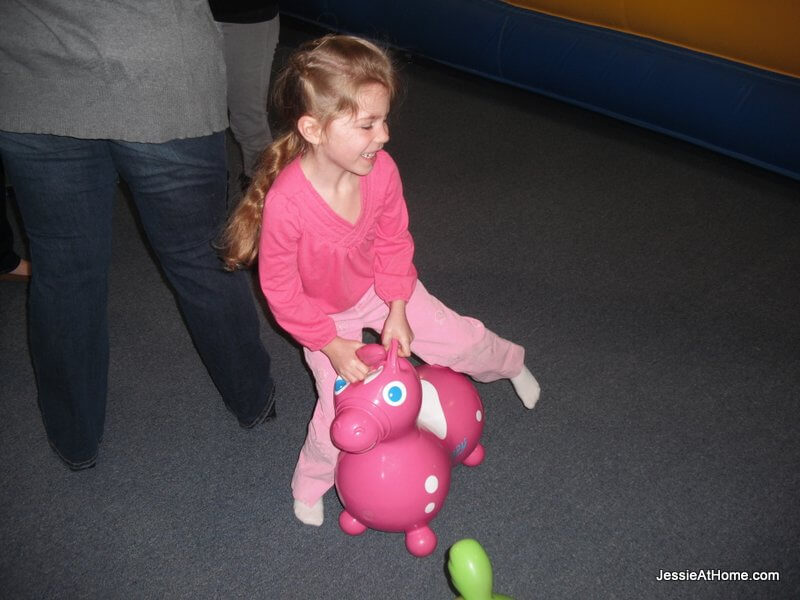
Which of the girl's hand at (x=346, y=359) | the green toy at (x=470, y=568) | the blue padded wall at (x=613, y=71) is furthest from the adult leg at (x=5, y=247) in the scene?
the blue padded wall at (x=613, y=71)

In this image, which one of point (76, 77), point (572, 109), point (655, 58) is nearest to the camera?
point (76, 77)

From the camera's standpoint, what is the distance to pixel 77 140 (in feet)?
2.93

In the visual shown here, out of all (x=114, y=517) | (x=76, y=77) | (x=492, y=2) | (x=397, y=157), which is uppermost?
(x=76, y=77)

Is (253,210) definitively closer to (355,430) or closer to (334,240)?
(334,240)

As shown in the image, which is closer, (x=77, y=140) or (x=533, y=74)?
(x=77, y=140)

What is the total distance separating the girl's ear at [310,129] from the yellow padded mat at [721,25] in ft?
5.63

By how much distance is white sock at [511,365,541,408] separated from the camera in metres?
1.35

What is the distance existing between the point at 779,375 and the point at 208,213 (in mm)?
1274

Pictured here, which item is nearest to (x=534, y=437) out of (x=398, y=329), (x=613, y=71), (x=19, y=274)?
(x=398, y=329)

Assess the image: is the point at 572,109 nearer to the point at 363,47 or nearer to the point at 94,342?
the point at 363,47

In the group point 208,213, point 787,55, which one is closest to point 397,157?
point 787,55

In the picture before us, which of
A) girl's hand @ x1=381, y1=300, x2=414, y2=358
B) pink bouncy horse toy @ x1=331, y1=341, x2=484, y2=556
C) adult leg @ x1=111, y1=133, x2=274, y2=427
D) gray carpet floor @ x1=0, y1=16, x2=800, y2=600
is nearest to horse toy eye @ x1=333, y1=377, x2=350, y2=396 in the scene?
pink bouncy horse toy @ x1=331, y1=341, x2=484, y2=556

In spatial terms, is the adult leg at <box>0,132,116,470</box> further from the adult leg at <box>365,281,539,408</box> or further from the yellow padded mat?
the yellow padded mat

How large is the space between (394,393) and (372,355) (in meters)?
0.08
